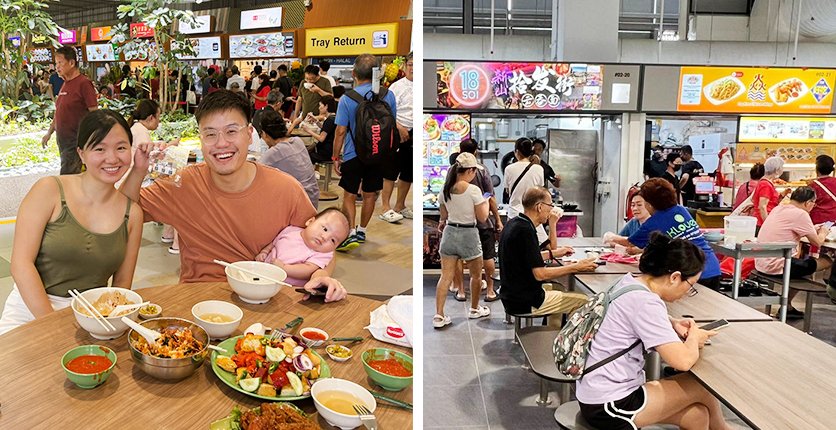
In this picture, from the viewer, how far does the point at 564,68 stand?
575 cm

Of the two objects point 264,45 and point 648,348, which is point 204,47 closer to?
point 264,45

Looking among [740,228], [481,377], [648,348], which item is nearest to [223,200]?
[648,348]

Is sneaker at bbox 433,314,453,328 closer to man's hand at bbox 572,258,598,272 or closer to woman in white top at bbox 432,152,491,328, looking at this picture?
woman in white top at bbox 432,152,491,328

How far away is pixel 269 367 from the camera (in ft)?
3.50

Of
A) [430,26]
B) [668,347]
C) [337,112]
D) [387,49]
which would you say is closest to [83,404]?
[337,112]

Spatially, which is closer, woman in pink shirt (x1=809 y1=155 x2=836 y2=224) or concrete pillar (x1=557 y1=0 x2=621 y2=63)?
woman in pink shirt (x1=809 y1=155 x2=836 y2=224)

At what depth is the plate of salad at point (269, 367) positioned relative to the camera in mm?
1041

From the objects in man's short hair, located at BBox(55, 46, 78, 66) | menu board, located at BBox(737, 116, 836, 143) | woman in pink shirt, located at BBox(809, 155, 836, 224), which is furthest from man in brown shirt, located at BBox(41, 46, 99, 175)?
menu board, located at BBox(737, 116, 836, 143)

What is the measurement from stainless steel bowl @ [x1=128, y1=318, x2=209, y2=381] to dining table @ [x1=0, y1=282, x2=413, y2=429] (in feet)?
0.05

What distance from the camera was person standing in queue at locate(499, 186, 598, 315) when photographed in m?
3.69

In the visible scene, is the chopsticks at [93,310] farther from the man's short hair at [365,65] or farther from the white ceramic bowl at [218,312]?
the man's short hair at [365,65]

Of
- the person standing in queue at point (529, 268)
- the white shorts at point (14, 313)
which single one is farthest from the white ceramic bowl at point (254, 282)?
the person standing in queue at point (529, 268)

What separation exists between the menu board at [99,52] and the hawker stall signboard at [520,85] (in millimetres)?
4935

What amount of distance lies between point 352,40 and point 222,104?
0.27 meters
